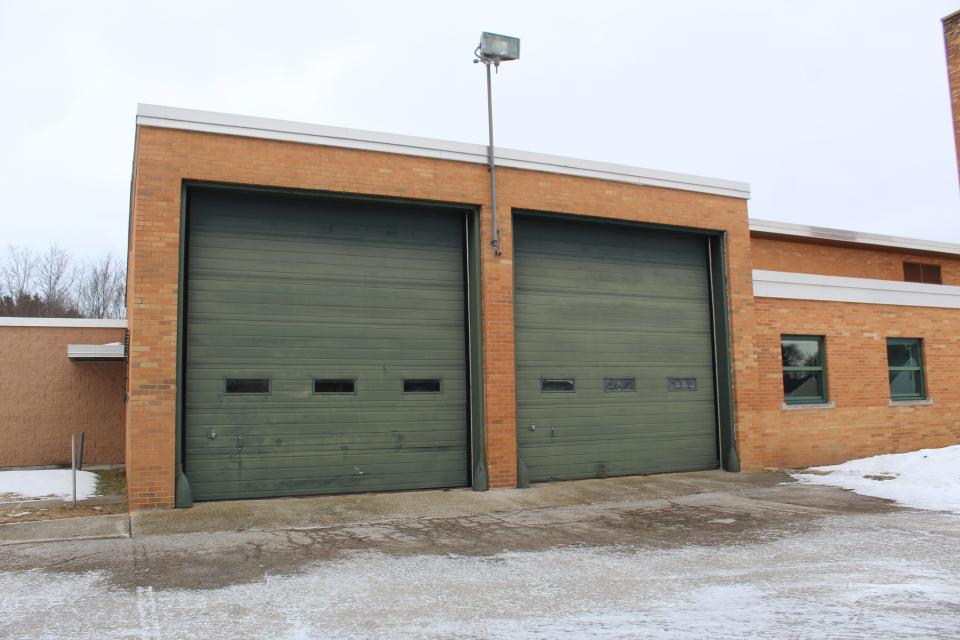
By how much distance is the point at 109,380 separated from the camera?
16.4m

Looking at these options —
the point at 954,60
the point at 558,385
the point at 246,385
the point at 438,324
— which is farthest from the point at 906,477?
the point at 246,385

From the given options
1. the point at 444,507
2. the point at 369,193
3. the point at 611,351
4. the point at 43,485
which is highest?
the point at 369,193

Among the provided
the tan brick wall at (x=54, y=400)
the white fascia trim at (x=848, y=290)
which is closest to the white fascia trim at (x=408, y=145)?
the white fascia trim at (x=848, y=290)

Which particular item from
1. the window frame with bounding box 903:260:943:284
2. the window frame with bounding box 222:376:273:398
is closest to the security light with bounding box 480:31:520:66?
the window frame with bounding box 222:376:273:398

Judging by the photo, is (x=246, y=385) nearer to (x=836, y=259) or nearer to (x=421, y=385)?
(x=421, y=385)

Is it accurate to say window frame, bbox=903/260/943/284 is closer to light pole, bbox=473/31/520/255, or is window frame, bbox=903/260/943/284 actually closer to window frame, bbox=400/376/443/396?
light pole, bbox=473/31/520/255

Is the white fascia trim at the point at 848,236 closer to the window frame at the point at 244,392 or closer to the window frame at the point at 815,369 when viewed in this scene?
the window frame at the point at 815,369

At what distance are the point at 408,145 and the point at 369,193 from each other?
1055mm

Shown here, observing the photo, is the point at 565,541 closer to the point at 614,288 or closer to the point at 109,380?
the point at 614,288

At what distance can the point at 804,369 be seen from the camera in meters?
15.7

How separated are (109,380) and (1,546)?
9.06m

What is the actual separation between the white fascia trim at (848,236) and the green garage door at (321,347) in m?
8.60

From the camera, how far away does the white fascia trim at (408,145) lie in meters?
10.5

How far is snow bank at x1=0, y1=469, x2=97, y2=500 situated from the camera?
1195 cm
